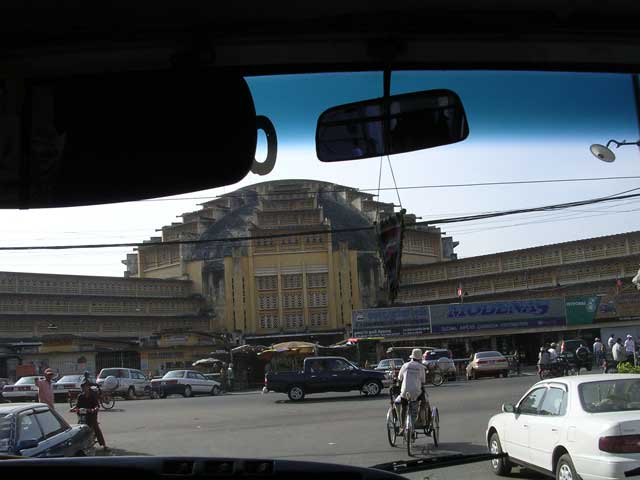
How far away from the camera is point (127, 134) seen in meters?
3.12

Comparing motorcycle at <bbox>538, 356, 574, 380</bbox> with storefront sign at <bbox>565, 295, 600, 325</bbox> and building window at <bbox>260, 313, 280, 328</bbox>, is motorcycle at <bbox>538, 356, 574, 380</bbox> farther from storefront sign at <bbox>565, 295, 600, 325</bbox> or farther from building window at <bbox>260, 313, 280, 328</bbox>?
building window at <bbox>260, 313, 280, 328</bbox>

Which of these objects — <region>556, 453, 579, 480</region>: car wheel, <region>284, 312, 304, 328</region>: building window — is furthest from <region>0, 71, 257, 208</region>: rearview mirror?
<region>284, 312, 304, 328</region>: building window

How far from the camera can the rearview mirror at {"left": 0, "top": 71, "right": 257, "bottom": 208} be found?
3.12 m

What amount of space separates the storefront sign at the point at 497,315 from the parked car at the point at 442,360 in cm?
134

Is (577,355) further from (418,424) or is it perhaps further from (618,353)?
(418,424)

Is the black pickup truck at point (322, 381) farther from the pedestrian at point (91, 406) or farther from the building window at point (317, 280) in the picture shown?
the building window at point (317, 280)

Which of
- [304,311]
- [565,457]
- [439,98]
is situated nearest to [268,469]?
[439,98]

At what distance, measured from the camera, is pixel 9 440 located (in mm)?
6242

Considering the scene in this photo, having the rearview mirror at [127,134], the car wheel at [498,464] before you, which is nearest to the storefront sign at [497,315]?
the car wheel at [498,464]

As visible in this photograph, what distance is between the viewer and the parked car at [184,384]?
73.7ft

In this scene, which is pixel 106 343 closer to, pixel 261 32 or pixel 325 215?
pixel 325 215

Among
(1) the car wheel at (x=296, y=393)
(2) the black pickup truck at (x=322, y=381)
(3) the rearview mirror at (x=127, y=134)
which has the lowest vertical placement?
(1) the car wheel at (x=296, y=393)

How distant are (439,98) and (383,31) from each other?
48 centimetres

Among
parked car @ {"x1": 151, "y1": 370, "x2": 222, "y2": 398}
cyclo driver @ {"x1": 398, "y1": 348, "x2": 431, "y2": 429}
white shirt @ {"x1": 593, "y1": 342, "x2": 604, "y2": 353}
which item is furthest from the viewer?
parked car @ {"x1": 151, "y1": 370, "x2": 222, "y2": 398}
